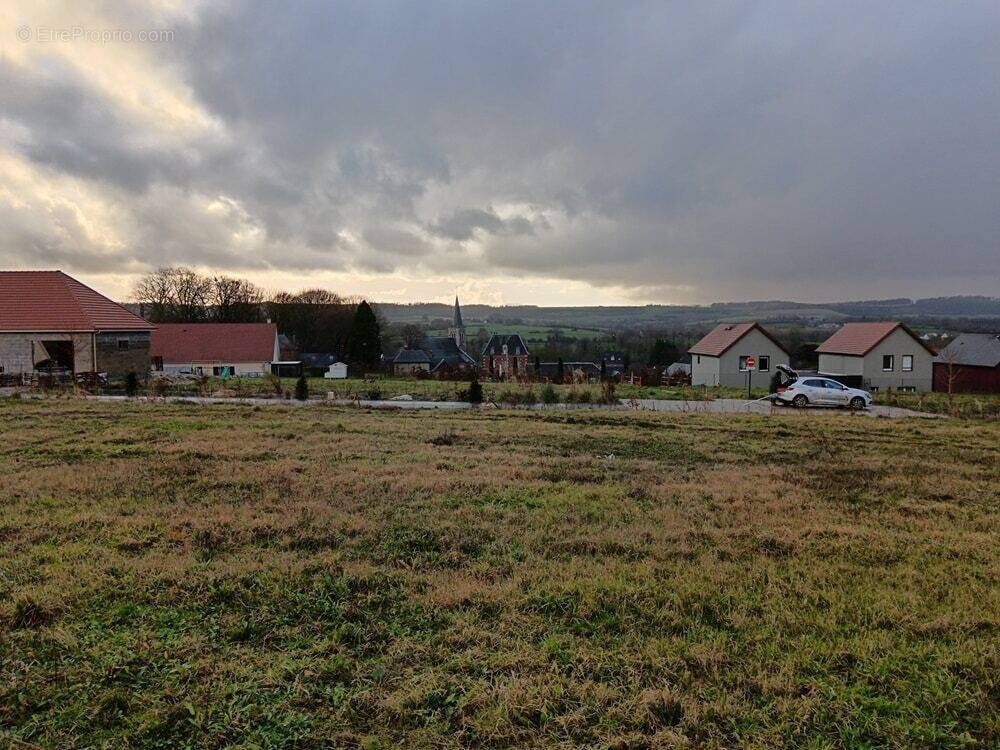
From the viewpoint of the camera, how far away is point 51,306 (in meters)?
27.3

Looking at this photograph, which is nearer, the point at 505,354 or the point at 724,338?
the point at 724,338

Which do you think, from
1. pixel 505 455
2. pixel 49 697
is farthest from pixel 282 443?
pixel 49 697

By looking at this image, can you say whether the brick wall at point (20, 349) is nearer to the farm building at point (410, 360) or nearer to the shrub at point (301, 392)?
the shrub at point (301, 392)

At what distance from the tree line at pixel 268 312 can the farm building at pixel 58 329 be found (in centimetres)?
2307

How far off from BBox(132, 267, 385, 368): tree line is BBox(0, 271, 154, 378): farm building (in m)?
23.1

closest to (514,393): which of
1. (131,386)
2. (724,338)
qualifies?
(131,386)

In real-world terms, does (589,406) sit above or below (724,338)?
below

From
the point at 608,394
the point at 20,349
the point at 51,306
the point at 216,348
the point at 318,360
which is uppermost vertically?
the point at 51,306

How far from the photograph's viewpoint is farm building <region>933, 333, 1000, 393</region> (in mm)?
33469

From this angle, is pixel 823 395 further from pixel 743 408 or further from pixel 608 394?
pixel 608 394

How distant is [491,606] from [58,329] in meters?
29.5

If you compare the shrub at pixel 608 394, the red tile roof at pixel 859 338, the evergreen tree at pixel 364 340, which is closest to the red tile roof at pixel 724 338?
the red tile roof at pixel 859 338

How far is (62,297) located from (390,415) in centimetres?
2071

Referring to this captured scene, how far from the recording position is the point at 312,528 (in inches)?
253
